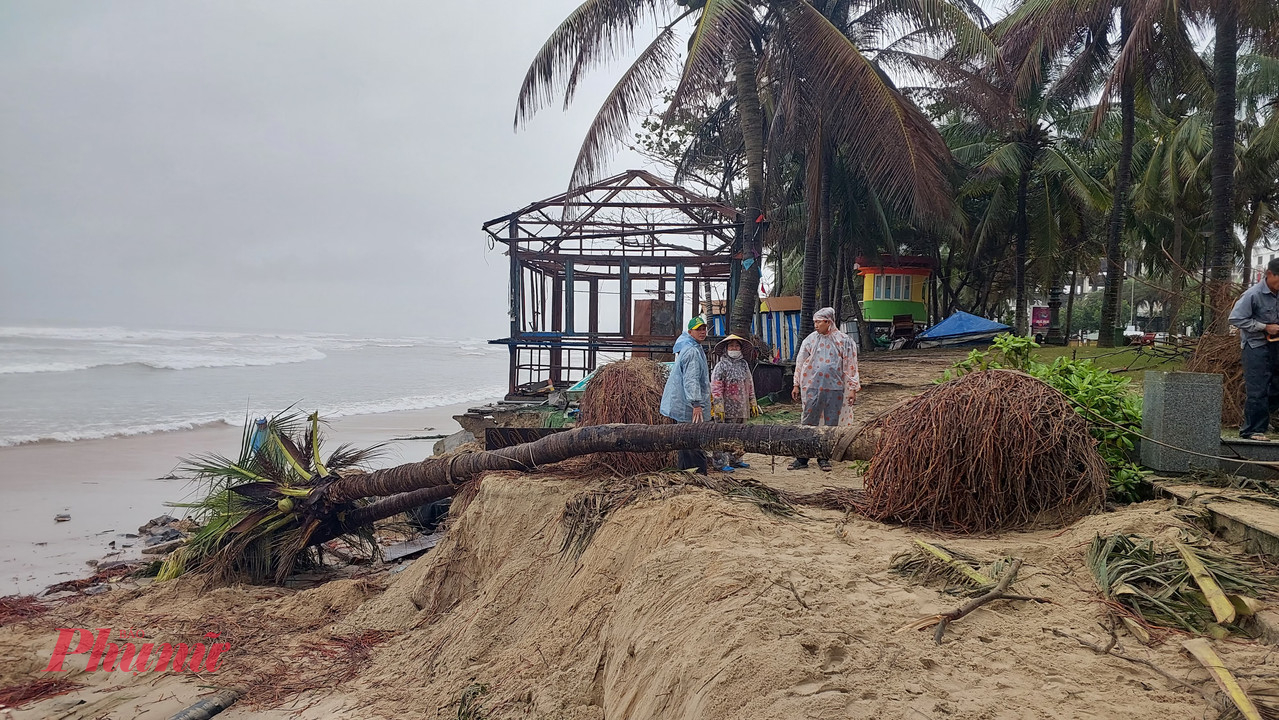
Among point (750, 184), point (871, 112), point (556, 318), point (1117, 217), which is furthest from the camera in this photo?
point (1117, 217)

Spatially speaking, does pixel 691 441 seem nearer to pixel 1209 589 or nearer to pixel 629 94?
pixel 1209 589

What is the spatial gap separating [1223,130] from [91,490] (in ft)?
64.4

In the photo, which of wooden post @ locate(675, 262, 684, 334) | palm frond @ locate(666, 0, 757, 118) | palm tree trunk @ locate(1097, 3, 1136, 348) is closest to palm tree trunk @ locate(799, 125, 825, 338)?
wooden post @ locate(675, 262, 684, 334)

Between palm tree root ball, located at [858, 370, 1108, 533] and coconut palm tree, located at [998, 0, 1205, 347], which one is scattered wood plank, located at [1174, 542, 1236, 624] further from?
coconut palm tree, located at [998, 0, 1205, 347]

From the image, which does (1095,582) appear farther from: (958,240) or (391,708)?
(958,240)

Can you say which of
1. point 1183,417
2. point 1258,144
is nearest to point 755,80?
point 1183,417

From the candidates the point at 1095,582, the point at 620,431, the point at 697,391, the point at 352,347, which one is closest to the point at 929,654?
the point at 1095,582

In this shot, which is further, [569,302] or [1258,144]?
[1258,144]

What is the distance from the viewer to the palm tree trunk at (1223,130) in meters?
12.1

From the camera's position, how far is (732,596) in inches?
140

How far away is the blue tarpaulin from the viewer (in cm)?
2134

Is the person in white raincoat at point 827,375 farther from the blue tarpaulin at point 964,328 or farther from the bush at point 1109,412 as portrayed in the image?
the blue tarpaulin at point 964,328

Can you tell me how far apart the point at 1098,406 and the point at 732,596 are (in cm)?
380

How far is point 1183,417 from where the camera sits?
16.9ft
